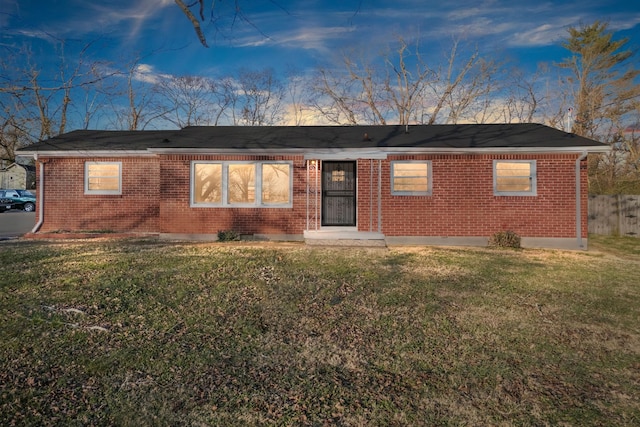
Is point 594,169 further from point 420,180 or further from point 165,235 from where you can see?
point 165,235

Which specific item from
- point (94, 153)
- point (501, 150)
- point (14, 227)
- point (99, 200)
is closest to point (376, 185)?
point (501, 150)

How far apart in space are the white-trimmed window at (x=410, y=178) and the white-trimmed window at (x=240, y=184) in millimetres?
3103

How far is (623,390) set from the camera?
3082 mm

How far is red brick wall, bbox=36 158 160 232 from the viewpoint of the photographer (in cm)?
1299

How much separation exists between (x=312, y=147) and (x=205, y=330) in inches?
307

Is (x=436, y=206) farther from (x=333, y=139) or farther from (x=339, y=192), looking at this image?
(x=333, y=139)

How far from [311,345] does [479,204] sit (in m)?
8.69

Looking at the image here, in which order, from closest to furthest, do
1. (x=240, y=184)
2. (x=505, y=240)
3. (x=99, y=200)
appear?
(x=505, y=240)
(x=240, y=184)
(x=99, y=200)

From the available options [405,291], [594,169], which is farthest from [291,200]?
[594,169]

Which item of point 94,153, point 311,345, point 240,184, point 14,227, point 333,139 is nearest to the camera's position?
point 311,345

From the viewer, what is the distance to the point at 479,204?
11109 mm

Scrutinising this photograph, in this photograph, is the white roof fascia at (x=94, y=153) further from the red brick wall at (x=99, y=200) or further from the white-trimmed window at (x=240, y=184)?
the white-trimmed window at (x=240, y=184)

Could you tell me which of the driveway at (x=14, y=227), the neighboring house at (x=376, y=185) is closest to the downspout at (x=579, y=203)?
the neighboring house at (x=376, y=185)

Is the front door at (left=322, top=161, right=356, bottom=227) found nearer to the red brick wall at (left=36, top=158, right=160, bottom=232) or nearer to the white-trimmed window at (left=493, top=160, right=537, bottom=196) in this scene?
the white-trimmed window at (left=493, top=160, right=537, bottom=196)
